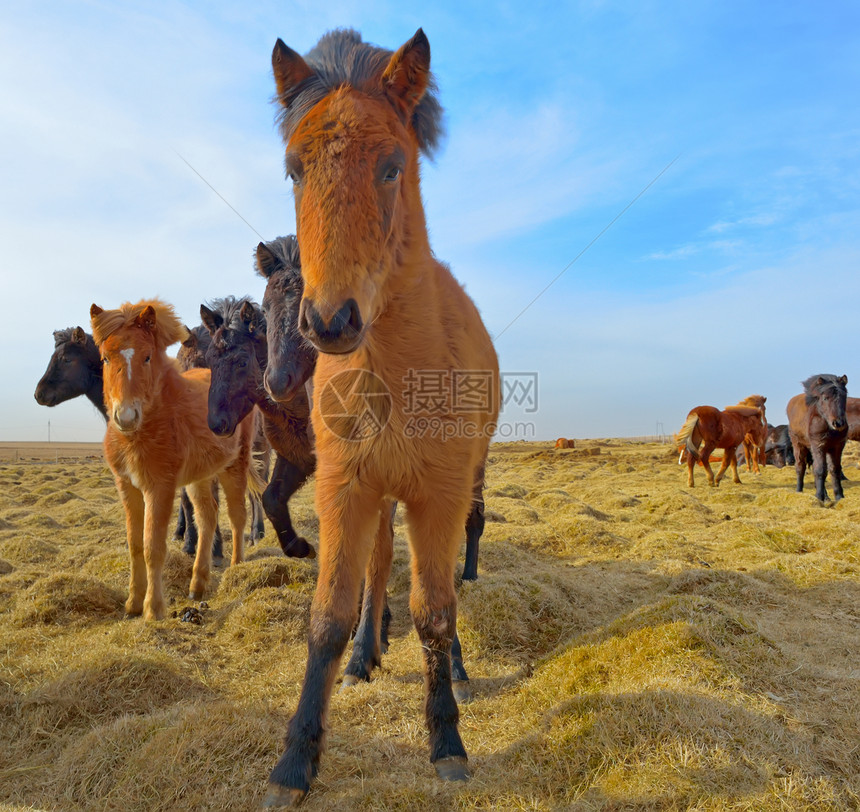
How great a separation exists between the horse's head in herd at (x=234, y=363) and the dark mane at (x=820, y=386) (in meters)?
13.0

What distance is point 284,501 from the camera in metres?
5.29

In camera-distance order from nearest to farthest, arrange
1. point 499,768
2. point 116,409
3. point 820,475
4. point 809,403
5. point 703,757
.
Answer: point 703,757 → point 499,768 → point 116,409 → point 820,475 → point 809,403

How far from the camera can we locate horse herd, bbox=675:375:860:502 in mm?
12500

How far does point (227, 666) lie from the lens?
409 centimetres

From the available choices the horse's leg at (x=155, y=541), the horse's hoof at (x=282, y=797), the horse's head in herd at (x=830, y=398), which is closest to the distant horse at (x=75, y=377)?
the horse's leg at (x=155, y=541)

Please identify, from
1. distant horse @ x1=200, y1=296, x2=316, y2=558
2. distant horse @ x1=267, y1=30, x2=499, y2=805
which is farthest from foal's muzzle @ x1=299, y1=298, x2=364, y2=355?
distant horse @ x1=200, y1=296, x2=316, y2=558

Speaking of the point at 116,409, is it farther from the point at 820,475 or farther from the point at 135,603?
the point at 820,475

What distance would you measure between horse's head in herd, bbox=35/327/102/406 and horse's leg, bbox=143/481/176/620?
13.1 ft

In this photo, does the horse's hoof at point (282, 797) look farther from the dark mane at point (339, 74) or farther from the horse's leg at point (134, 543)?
the horse's leg at point (134, 543)

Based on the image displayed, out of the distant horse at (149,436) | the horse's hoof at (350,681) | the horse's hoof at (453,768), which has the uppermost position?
the distant horse at (149,436)

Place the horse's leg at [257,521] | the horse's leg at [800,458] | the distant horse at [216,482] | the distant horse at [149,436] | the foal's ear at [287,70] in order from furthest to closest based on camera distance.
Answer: the horse's leg at [800,458] → the horse's leg at [257,521] → the distant horse at [216,482] → the distant horse at [149,436] → the foal's ear at [287,70]

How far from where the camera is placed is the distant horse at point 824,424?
12.3 m

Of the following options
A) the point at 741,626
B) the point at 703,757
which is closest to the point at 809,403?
the point at 741,626

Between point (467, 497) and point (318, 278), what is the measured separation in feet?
4.44
